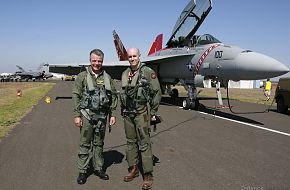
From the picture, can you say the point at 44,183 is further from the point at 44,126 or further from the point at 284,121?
the point at 284,121

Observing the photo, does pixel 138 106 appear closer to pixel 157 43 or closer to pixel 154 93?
pixel 154 93

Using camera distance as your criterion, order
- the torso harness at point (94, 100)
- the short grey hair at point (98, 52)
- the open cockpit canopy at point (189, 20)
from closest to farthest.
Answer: the torso harness at point (94, 100), the short grey hair at point (98, 52), the open cockpit canopy at point (189, 20)

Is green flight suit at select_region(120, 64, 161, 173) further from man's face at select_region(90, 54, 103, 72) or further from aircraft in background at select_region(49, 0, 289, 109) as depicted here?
aircraft in background at select_region(49, 0, 289, 109)

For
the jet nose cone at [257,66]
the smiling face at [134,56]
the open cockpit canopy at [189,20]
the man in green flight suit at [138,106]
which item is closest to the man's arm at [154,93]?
the man in green flight suit at [138,106]

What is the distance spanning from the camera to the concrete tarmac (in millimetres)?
4262

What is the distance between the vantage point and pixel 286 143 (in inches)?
269

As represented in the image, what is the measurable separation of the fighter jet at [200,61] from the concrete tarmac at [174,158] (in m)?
1.91

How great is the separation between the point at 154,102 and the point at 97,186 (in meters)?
1.53

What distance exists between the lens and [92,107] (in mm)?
4379

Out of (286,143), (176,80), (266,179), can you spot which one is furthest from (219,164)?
(176,80)

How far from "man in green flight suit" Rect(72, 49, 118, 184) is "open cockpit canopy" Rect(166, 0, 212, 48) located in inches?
353

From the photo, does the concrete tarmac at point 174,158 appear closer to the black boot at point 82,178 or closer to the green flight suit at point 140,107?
the black boot at point 82,178

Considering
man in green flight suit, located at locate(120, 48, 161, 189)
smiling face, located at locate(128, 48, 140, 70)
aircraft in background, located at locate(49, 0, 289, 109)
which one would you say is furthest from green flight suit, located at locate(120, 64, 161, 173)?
aircraft in background, located at locate(49, 0, 289, 109)

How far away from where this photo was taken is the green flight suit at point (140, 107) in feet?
14.4
